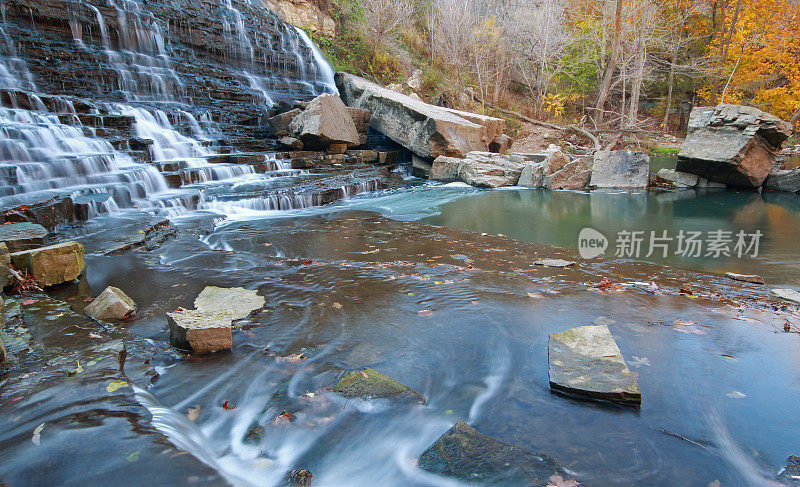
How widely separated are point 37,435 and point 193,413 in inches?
26.6

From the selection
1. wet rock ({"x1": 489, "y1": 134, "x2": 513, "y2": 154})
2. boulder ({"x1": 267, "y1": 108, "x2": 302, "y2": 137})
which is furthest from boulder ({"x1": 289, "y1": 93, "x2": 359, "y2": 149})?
wet rock ({"x1": 489, "y1": 134, "x2": 513, "y2": 154})

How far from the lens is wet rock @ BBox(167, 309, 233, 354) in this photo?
9.68ft

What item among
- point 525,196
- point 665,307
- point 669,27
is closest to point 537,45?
point 669,27

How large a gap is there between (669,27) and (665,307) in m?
26.3

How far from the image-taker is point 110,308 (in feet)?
11.3

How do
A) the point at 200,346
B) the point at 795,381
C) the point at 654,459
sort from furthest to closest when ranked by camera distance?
the point at 200,346, the point at 795,381, the point at 654,459

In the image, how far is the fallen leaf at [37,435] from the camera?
186 cm

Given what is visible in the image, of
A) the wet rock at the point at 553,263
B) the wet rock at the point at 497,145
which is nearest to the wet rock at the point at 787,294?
the wet rock at the point at 553,263

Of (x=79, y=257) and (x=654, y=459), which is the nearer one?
(x=654, y=459)

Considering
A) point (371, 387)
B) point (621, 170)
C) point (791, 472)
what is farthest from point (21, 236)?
point (621, 170)

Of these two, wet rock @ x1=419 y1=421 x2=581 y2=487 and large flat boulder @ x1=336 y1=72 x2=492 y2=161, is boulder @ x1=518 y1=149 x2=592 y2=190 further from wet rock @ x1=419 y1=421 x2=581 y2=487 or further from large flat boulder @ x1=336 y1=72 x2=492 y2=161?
wet rock @ x1=419 y1=421 x2=581 y2=487

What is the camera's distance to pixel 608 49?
76.1ft

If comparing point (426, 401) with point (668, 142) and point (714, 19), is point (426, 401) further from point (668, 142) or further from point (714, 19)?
point (714, 19)

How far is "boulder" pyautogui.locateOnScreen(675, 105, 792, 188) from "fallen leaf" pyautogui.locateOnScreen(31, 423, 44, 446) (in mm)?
13544
